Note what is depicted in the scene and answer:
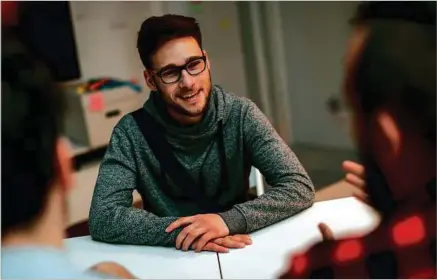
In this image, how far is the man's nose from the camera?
0.73 metres

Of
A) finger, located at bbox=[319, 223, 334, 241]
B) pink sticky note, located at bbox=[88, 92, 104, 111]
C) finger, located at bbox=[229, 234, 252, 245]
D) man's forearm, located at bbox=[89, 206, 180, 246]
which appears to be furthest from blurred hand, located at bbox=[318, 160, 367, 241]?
pink sticky note, located at bbox=[88, 92, 104, 111]

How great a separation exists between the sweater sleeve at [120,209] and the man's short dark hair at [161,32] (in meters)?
0.12

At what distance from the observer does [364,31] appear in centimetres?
72

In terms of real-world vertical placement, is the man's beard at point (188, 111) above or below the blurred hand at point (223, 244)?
above

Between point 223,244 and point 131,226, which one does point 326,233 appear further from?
point 131,226

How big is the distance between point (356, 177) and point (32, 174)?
1.52 ft

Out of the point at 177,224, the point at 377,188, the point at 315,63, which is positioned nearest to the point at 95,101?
the point at 177,224

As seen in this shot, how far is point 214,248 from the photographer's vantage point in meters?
0.74

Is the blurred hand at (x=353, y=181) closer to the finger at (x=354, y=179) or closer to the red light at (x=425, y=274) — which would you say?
the finger at (x=354, y=179)

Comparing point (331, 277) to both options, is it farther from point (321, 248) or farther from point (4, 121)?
point (4, 121)

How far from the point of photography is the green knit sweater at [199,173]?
2.46ft

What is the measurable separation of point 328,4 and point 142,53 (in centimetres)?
27

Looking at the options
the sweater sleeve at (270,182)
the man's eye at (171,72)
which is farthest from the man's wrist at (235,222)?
the man's eye at (171,72)

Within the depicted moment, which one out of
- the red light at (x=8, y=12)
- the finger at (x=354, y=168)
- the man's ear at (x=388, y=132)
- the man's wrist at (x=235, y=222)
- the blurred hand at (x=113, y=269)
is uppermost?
the red light at (x=8, y=12)
